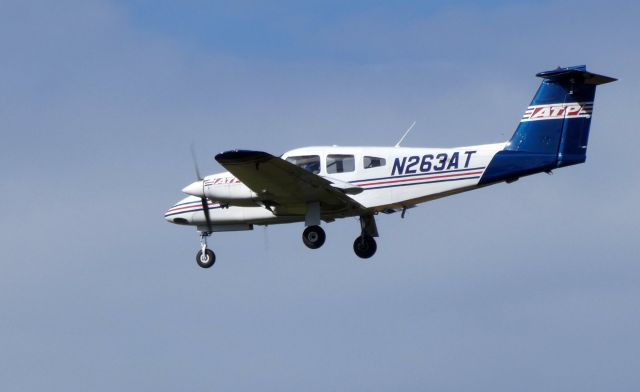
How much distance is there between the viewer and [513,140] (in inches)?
2029

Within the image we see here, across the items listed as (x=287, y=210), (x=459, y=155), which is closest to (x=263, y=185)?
(x=287, y=210)

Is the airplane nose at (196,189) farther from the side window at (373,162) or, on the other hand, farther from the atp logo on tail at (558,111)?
the atp logo on tail at (558,111)

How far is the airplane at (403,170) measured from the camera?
51.0 meters

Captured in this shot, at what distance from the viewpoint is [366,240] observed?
53156 millimetres

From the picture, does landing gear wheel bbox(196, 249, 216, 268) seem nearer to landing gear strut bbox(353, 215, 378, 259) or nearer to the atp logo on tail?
landing gear strut bbox(353, 215, 378, 259)

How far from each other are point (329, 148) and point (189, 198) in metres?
4.18

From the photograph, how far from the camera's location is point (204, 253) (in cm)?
5416

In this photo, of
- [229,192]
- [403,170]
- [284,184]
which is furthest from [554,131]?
[229,192]

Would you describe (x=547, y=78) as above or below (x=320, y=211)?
above

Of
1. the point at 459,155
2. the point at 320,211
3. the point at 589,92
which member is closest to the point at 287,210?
the point at 320,211

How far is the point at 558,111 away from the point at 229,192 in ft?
26.6

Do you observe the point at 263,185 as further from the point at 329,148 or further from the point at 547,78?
the point at 547,78

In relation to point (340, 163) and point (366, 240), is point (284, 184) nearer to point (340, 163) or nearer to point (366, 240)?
point (340, 163)

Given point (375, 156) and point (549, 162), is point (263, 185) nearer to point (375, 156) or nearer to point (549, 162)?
point (375, 156)
